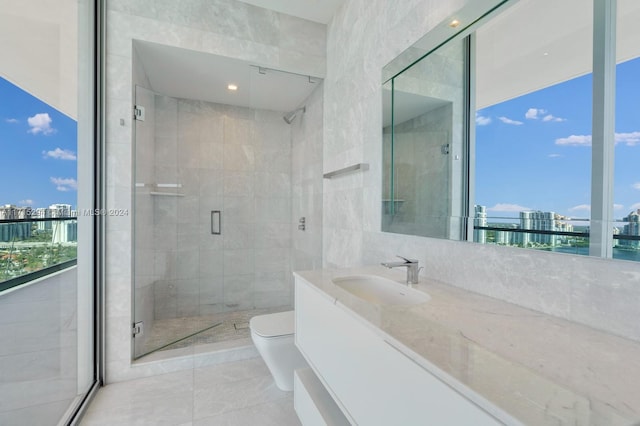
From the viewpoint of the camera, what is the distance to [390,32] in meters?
1.69

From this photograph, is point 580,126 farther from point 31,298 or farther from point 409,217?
point 31,298

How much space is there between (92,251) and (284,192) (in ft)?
4.94

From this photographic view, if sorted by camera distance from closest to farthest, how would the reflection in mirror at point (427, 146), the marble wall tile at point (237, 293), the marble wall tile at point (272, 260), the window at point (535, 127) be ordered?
the window at point (535, 127)
the reflection in mirror at point (427, 146)
the marble wall tile at point (237, 293)
the marble wall tile at point (272, 260)

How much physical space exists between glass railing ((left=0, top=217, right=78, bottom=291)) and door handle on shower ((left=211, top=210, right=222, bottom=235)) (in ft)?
3.73

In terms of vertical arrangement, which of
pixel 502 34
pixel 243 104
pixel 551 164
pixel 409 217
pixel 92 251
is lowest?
pixel 92 251

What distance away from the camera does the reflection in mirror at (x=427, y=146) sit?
49.0 inches

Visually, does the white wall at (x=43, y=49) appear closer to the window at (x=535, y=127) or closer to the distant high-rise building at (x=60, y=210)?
the distant high-rise building at (x=60, y=210)

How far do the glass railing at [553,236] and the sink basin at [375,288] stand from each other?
0.39 metres

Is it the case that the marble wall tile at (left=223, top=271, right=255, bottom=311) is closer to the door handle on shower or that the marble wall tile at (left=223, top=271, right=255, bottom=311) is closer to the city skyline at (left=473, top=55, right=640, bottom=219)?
the door handle on shower

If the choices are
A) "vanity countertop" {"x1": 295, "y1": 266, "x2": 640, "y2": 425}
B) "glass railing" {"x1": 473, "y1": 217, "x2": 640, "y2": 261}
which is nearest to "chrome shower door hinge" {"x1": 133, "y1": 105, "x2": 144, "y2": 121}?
"vanity countertop" {"x1": 295, "y1": 266, "x2": 640, "y2": 425}

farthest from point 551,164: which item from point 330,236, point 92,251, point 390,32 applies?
point 92,251

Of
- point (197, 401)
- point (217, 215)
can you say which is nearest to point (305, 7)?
point (217, 215)

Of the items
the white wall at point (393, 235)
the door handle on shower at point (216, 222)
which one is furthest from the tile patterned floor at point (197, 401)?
the door handle on shower at point (216, 222)

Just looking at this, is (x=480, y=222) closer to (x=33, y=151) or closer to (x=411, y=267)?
(x=411, y=267)
